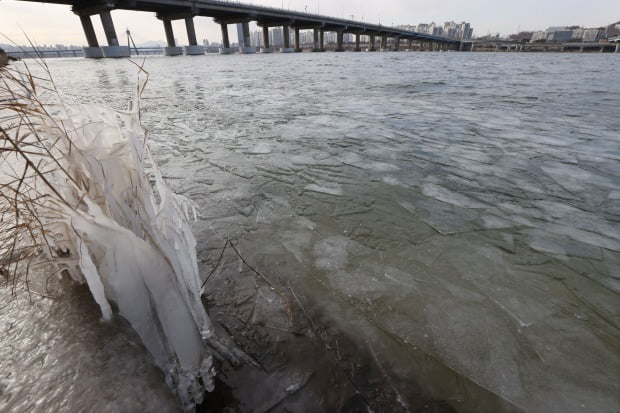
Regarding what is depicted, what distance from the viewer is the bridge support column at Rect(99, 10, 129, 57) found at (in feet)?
136

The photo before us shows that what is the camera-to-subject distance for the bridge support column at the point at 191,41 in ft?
170

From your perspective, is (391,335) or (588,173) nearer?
(391,335)

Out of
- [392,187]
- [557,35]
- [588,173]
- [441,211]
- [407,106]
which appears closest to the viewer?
[441,211]

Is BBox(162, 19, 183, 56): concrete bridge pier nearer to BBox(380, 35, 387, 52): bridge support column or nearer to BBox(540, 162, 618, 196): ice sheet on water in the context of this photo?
BBox(540, 162, 618, 196): ice sheet on water

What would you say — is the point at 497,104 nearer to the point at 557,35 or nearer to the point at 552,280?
the point at 552,280

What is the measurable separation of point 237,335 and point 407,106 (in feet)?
27.8

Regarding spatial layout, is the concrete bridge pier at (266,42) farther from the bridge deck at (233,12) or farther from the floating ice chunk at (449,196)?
the floating ice chunk at (449,196)

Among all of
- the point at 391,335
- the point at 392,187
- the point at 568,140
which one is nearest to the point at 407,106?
the point at 568,140

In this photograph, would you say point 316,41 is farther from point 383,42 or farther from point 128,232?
point 128,232

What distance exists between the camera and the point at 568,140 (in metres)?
5.39

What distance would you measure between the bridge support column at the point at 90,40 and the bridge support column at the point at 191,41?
14.7 meters

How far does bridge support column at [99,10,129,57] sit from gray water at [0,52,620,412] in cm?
5007

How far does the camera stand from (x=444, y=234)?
275 cm

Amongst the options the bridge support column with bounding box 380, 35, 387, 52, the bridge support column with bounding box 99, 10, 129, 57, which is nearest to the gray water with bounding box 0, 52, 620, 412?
the bridge support column with bounding box 99, 10, 129, 57
